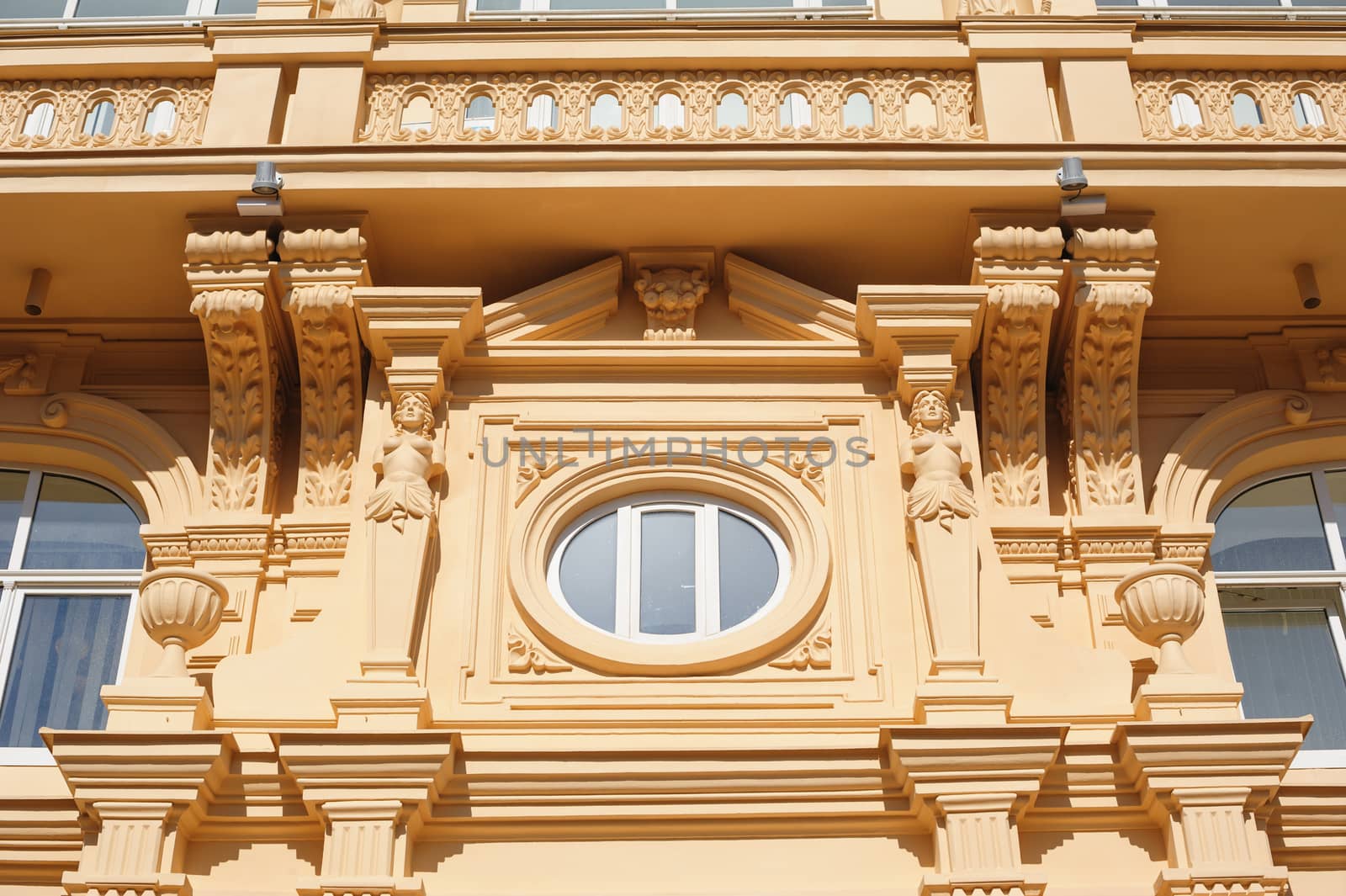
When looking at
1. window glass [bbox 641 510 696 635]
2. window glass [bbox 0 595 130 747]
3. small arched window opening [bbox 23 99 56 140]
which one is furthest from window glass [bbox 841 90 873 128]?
window glass [bbox 0 595 130 747]

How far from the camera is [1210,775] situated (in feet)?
23.3

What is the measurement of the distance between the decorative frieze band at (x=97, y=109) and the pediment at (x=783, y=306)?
3.04 meters

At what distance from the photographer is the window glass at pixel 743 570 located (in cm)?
805

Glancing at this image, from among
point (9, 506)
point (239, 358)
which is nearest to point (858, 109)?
point (239, 358)

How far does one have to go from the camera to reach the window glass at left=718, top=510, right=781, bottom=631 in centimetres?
805

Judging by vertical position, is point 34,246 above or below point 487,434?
above

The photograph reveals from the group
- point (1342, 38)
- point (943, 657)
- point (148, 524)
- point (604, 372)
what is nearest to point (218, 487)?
point (148, 524)

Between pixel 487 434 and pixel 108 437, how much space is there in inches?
90.2

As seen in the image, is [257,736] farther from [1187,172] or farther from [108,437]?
[1187,172]

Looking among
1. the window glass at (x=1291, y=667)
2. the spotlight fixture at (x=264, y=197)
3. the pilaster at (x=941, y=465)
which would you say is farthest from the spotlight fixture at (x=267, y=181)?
the window glass at (x=1291, y=667)

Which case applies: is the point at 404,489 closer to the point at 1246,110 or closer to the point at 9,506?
the point at 9,506

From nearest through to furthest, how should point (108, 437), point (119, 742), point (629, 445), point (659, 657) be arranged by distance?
point (119, 742), point (659, 657), point (629, 445), point (108, 437)

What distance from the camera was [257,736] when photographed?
7.48 m

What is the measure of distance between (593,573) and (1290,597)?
3791 millimetres
